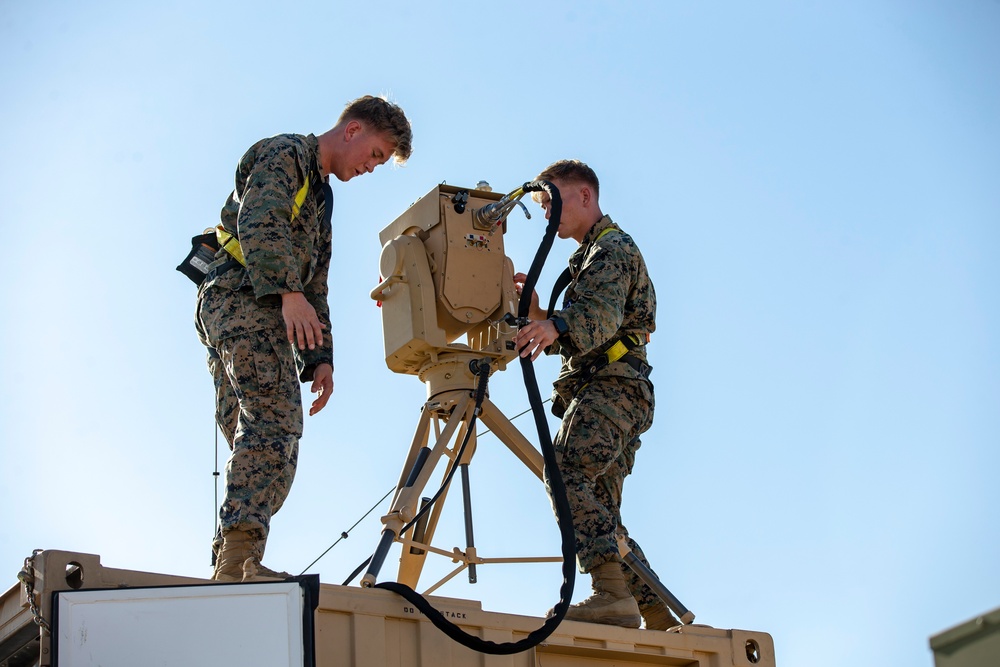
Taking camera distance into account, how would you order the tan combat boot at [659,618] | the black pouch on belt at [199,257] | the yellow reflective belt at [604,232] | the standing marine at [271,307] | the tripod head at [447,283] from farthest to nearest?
1. the tripod head at [447,283]
2. the yellow reflective belt at [604,232]
3. the tan combat boot at [659,618]
4. the black pouch on belt at [199,257]
5. the standing marine at [271,307]

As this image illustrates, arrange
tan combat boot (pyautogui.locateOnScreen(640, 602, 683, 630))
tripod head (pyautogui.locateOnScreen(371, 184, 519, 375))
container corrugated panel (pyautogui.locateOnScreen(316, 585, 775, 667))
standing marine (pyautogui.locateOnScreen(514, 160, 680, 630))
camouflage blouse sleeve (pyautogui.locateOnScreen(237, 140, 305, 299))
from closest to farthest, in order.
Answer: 1. container corrugated panel (pyautogui.locateOnScreen(316, 585, 775, 667))
2. camouflage blouse sleeve (pyautogui.locateOnScreen(237, 140, 305, 299))
3. standing marine (pyautogui.locateOnScreen(514, 160, 680, 630))
4. tan combat boot (pyautogui.locateOnScreen(640, 602, 683, 630))
5. tripod head (pyautogui.locateOnScreen(371, 184, 519, 375))

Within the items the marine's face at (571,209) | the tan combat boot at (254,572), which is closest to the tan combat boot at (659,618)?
the marine's face at (571,209)

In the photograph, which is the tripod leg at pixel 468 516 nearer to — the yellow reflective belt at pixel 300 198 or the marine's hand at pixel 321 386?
the marine's hand at pixel 321 386

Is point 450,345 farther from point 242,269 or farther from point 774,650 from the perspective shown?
point 774,650

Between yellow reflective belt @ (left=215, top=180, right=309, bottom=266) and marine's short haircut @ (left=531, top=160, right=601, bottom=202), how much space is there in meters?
1.38

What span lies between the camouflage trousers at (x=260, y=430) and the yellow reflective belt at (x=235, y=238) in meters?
0.38

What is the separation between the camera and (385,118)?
18.7 ft

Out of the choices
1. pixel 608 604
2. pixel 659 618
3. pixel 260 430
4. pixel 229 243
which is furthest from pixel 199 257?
pixel 659 618

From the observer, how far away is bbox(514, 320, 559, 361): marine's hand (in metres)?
5.41

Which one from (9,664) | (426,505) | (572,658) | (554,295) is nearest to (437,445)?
(426,505)

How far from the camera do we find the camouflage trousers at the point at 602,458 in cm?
569

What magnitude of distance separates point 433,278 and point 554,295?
596 mm

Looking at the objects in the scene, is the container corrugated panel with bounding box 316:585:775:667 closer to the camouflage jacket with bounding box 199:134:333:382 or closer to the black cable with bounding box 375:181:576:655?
the black cable with bounding box 375:181:576:655

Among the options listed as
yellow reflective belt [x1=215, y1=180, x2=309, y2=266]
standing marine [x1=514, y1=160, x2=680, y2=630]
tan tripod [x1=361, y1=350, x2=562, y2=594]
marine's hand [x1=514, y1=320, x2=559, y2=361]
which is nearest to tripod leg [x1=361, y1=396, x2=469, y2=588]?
tan tripod [x1=361, y1=350, x2=562, y2=594]
